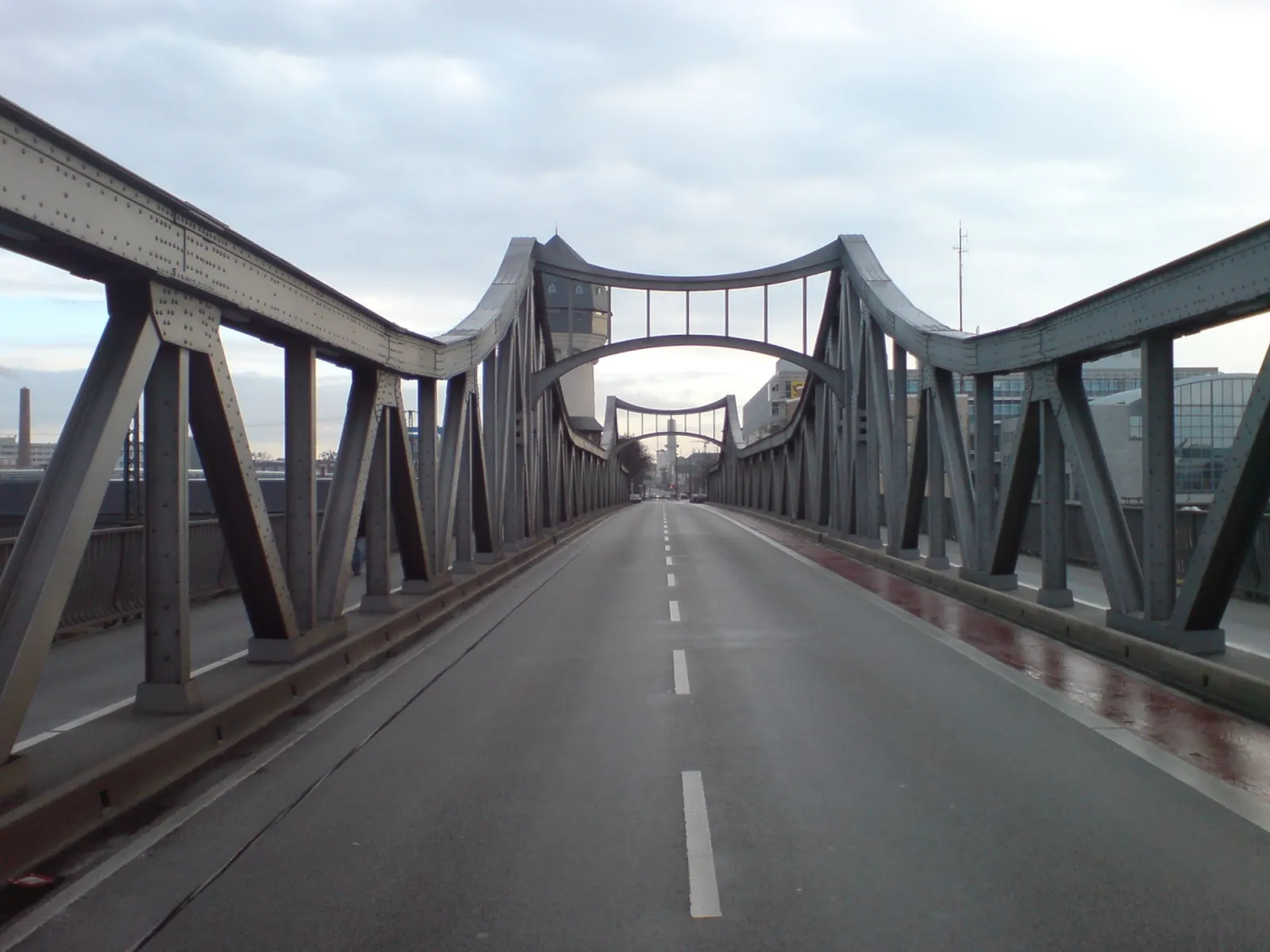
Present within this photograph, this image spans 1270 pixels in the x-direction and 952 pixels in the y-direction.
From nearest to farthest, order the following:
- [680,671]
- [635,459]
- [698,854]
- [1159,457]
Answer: [698,854] < [1159,457] < [680,671] < [635,459]

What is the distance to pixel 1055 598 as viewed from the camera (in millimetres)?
13273

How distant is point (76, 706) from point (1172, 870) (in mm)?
8060

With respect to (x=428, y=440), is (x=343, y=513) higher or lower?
lower

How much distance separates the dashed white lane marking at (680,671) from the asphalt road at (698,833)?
0.29ft

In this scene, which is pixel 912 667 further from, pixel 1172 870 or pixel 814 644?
pixel 1172 870

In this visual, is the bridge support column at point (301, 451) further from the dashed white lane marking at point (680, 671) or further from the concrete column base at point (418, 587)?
the concrete column base at point (418, 587)

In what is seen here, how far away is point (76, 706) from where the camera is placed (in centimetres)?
878

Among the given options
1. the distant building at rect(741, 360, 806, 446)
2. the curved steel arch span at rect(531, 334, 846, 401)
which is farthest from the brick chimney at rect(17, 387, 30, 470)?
the distant building at rect(741, 360, 806, 446)

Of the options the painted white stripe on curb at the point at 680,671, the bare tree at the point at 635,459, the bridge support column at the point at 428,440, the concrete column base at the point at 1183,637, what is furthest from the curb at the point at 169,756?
the bare tree at the point at 635,459

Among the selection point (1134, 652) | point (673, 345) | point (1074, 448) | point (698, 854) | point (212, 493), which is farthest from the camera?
point (673, 345)

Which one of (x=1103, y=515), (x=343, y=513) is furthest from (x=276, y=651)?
(x=1103, y=515)

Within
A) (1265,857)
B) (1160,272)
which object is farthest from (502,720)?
(1160,272)

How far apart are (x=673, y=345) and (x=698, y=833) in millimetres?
28673

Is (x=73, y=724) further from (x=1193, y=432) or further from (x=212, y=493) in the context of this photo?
(x=1193, y=432)
